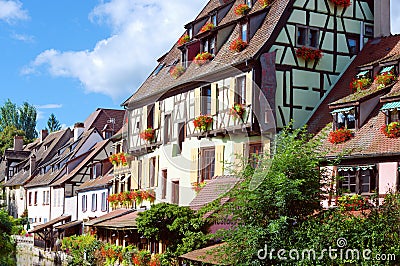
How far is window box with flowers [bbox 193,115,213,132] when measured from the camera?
21281 millimetres

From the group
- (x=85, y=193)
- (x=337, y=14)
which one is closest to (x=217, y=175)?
(x=337, y=14)

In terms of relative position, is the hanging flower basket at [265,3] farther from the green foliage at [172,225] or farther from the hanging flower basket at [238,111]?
the green foliage at [172,225]

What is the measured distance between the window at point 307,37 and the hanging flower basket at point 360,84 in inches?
81.4

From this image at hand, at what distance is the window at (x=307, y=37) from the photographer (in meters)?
20.5

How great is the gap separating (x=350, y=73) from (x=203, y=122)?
4.57 m

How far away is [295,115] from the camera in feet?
66.1

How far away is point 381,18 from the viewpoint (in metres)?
21.5

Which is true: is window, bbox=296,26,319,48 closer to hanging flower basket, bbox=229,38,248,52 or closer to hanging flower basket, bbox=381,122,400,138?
hanging flower basket, bbox=229,38,248,52

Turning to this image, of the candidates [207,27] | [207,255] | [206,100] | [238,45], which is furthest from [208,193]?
[207,27]

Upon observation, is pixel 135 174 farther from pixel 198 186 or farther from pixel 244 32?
pixel 244 32

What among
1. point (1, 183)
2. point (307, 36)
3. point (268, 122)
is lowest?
point (1, 183)

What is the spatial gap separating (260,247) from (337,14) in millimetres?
9386

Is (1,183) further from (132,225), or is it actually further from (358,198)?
(358,198)

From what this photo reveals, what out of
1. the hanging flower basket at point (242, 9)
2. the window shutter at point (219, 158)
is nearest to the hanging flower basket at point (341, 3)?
the hanging flower basket at point (242, 9)
